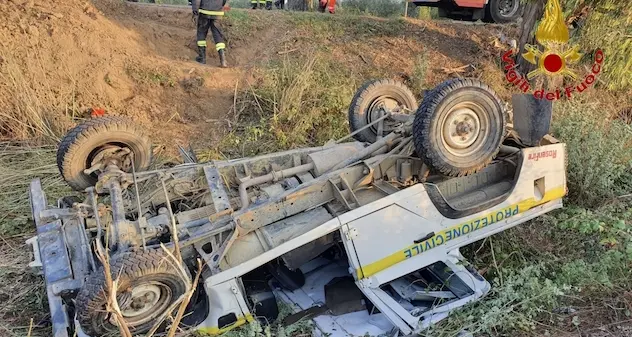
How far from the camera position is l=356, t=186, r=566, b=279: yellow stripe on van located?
3733mm

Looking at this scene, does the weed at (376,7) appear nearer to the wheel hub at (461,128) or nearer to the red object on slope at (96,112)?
the red object on slope at (96,112)

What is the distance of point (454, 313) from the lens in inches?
146

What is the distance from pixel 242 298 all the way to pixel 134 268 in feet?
2.37

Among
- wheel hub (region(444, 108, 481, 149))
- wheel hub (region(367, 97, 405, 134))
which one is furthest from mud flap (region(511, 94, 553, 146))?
wheel hub (region(367, 97, 405, 134))

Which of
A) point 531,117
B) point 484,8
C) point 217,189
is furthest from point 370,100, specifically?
point 484,8

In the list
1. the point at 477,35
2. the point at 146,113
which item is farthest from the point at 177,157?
the point at 477,35

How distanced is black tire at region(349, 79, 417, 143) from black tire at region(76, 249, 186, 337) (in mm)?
2455

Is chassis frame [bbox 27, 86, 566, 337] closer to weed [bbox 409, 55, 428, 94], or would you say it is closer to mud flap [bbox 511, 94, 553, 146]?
mud flap [bbox 511, 94, 553, 146]

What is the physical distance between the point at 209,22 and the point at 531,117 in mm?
6384

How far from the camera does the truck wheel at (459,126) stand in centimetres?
373

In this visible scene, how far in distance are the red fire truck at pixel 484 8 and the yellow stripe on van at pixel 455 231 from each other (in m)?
8.46

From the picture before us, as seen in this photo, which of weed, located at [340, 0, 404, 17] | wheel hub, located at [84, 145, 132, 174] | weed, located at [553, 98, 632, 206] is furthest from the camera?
weed, located at [340, 0, 404, 17]

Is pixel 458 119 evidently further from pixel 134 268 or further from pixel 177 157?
pixel 177 157

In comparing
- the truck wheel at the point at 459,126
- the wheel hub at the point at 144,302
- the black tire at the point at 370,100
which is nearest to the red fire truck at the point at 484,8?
the black tire at the point at 370,100
